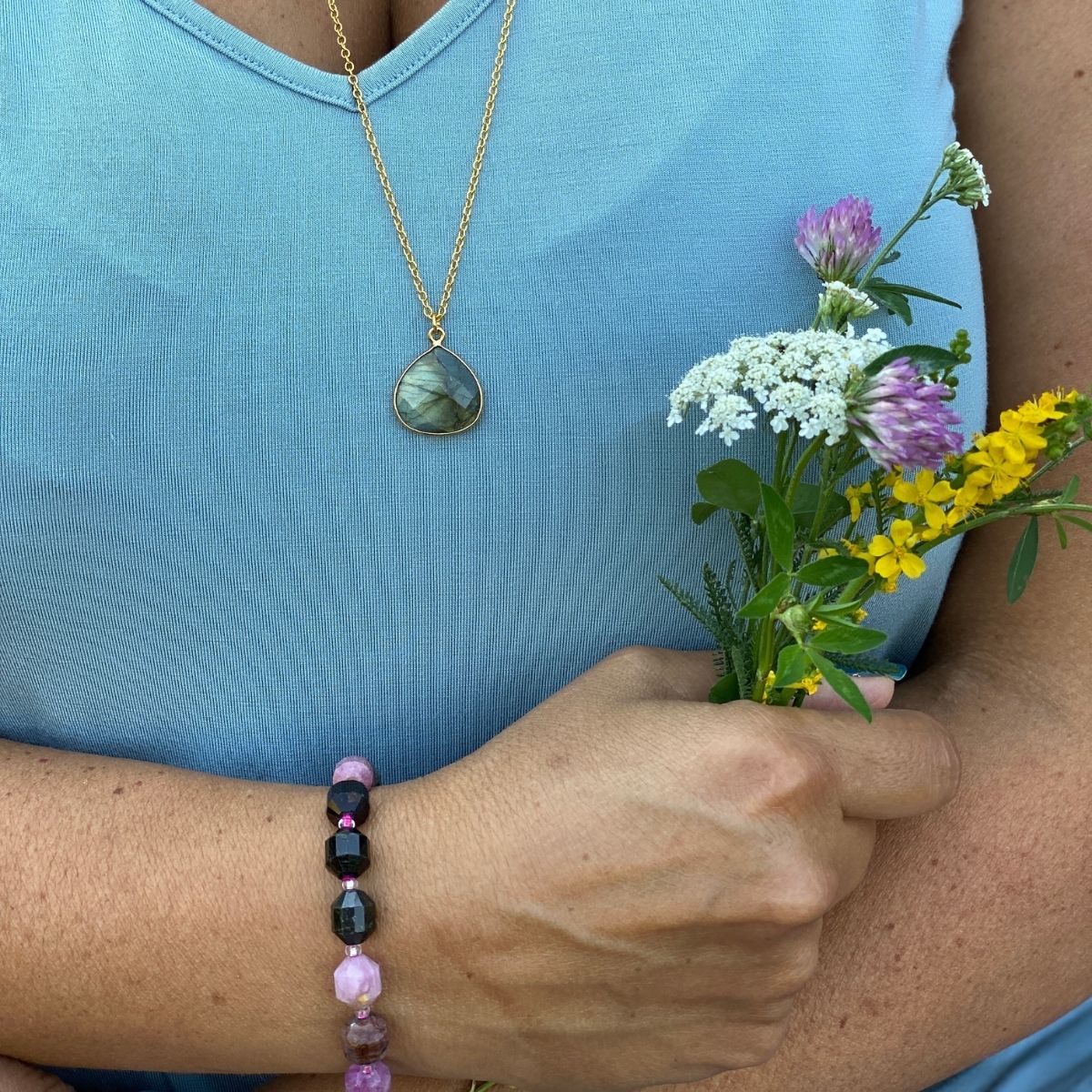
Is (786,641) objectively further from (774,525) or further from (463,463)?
(463,463)

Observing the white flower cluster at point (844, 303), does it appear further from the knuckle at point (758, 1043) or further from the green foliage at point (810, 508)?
the knuckle at point (758, 1043)

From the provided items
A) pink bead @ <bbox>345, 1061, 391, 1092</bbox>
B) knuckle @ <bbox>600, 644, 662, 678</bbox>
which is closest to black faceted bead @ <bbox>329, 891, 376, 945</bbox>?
pink bead @ <bbox>345, 1061, 391, 1092</bbox>

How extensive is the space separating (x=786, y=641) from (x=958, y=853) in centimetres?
36

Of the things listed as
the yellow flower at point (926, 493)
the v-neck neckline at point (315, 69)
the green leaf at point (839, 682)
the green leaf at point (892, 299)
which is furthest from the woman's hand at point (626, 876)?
the v-neck neckline at point (315, 69)

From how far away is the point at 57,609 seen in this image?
84 cm

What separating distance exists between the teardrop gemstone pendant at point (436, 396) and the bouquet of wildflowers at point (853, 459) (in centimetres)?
22

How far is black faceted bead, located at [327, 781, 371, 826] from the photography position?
0.80 m

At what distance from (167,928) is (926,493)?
0.66 m

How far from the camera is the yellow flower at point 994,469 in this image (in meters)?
0.62

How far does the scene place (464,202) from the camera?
87 cm

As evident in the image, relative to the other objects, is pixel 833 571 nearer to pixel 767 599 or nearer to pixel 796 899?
pixel 767 599

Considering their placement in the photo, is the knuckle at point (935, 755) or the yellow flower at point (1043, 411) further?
the knuckle at point (935, 755)

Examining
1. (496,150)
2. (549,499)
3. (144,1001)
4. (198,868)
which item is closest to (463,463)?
(549,499)

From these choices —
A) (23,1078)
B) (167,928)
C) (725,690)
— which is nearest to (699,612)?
(725,690)
